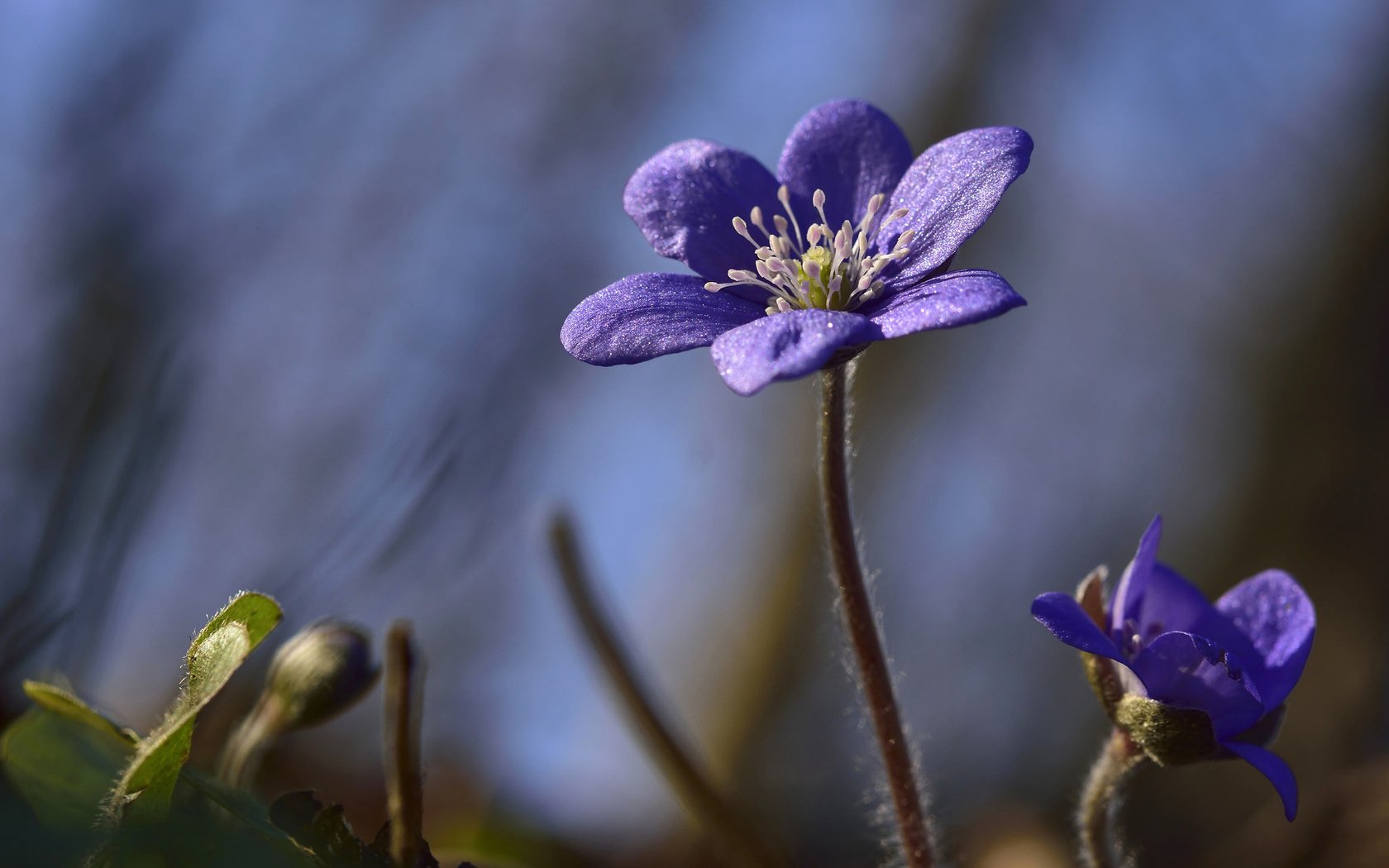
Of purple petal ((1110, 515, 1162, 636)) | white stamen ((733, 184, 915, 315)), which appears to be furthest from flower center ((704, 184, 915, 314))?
purple petal ((1110, 515, 1162, 636))

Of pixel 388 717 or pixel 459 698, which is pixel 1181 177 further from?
pixel 388 717

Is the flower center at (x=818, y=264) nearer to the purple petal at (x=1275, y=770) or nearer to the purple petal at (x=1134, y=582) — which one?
the purple petal at (x=1134, y=582)

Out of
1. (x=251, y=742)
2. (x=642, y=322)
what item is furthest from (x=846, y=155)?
→ (x=251, y=742)

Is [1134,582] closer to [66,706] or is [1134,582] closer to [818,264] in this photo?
[818,264]

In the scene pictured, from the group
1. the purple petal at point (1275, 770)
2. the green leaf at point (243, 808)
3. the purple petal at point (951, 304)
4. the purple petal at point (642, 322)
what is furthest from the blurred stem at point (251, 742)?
the purple petal at point (1275, 770)

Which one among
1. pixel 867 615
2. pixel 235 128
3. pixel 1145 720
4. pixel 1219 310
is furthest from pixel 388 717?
pixel 1219 310
